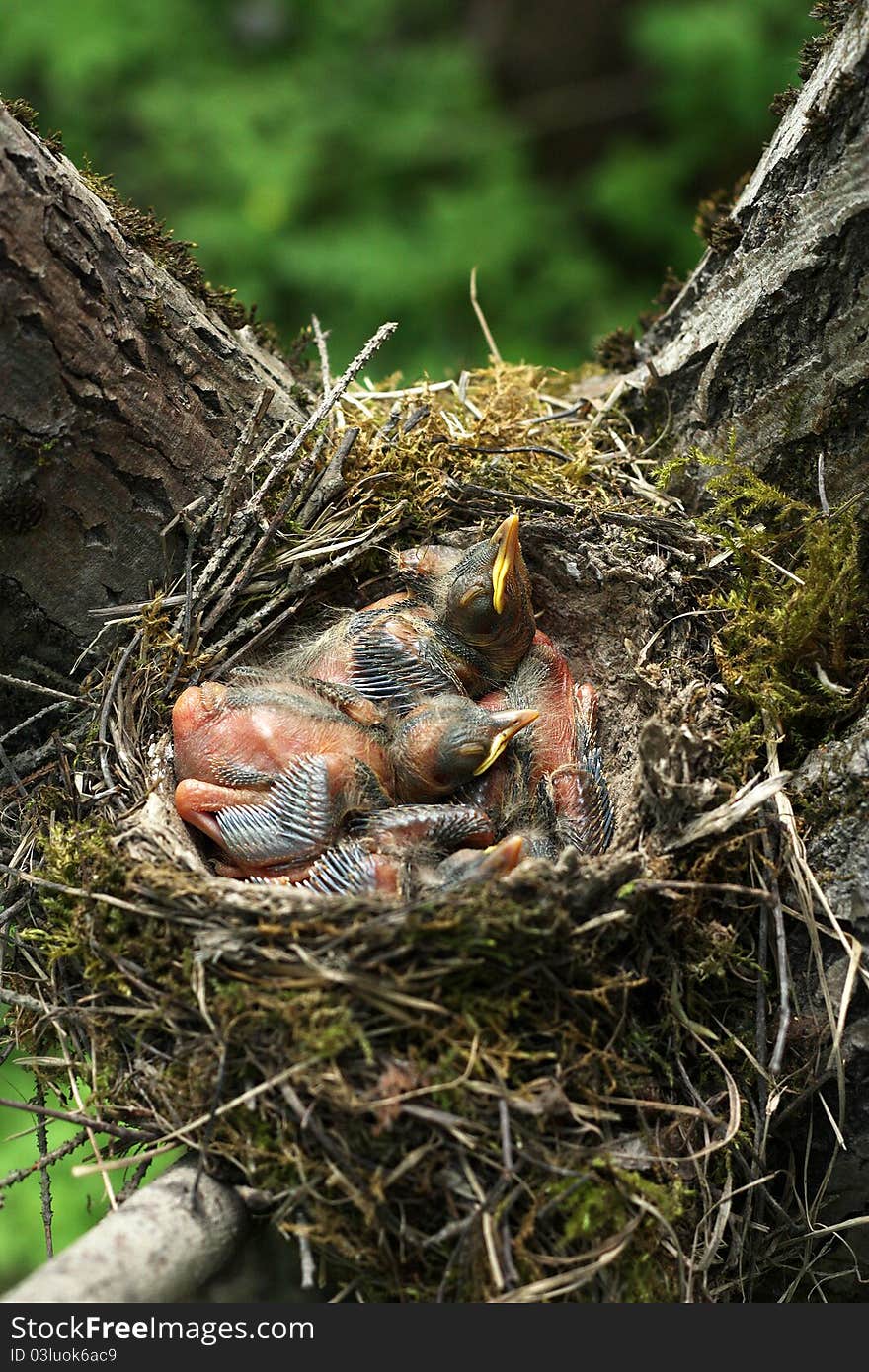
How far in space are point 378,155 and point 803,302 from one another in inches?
132

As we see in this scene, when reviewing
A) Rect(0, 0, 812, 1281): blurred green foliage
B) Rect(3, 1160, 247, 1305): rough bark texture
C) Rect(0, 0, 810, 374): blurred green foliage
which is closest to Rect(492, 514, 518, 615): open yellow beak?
Rect(3, 1160, 247, 1305): rough bark texture

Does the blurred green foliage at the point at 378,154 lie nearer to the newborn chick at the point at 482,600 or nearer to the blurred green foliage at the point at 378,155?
the blurred green foliage at the point at 378,155

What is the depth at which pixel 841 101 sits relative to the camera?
1976 millimetres

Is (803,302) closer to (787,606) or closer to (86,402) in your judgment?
(787,606)

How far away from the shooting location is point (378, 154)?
494 cm

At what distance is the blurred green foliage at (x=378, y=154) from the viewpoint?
181 inches

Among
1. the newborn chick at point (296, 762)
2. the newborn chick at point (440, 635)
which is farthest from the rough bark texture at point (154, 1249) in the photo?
the newborn chick at point (440, 635)

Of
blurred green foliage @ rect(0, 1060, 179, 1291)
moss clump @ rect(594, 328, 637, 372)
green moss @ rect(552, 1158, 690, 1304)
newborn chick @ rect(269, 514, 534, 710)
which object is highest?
moss clump @ rect(594, 328, 637, 372)

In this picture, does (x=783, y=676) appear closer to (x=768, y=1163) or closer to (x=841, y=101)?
(x=768, y=1163)

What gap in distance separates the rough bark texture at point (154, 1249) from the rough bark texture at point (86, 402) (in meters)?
1.03

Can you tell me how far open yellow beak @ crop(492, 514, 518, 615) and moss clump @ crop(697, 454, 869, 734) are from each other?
1.30 ft

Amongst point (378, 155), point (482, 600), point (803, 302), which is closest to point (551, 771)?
point (482, 600)

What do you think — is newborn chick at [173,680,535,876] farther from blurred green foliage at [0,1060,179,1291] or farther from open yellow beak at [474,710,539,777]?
blurred green foliage at [0,1060,179,1291]

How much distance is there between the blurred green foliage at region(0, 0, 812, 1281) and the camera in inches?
181
